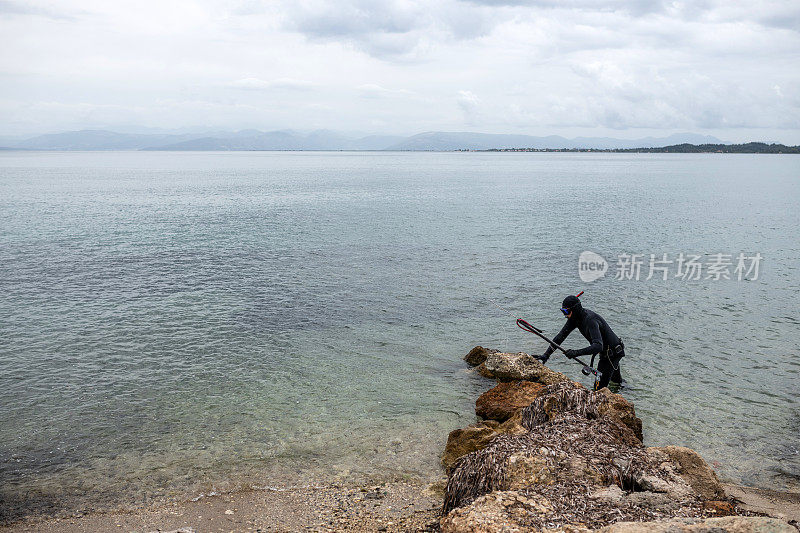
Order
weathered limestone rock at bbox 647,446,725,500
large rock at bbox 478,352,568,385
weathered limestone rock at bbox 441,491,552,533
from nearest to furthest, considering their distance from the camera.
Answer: weathered limestone rock at bbox 441,491,552,533, weathered limestone rock at bbox 647,446,725,500, large rock at bbox 478,352,568,385

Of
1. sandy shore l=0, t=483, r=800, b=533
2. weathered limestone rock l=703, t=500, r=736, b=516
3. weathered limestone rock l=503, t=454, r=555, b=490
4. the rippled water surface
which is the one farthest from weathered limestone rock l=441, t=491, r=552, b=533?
the rippled water surface

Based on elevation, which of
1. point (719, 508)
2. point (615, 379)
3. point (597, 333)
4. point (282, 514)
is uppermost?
point (597, 333)

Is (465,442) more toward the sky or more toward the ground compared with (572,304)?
more toward the ground

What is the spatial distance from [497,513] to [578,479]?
6.06ft

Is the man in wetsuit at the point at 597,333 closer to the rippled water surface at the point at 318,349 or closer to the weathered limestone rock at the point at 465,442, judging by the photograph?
the rippled water surface at the point at 318,349

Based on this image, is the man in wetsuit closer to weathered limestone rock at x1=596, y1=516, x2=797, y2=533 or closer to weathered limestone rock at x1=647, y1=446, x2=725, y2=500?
weathered limestone rock at x1=647, y1=446, x2=725, y2=500

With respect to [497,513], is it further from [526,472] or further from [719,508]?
[719,508]

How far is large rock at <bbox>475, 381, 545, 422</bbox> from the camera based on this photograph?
522 inches

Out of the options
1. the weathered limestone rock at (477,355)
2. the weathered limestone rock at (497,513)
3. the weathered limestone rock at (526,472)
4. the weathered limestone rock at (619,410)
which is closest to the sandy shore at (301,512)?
the weathered limestone rock at (526,472)

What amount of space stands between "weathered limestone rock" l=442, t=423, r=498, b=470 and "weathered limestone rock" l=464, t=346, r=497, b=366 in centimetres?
557

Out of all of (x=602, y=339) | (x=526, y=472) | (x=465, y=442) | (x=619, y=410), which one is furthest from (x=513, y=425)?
(x=602, y=339)

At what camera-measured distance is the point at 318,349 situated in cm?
1880

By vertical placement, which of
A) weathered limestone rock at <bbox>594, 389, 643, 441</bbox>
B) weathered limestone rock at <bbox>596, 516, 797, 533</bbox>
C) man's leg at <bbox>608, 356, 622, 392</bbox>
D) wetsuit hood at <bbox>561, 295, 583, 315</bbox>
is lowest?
man's leg at <bbox>608, 356, 622, 392</bbox>

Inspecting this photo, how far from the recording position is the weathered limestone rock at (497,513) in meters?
6.86
